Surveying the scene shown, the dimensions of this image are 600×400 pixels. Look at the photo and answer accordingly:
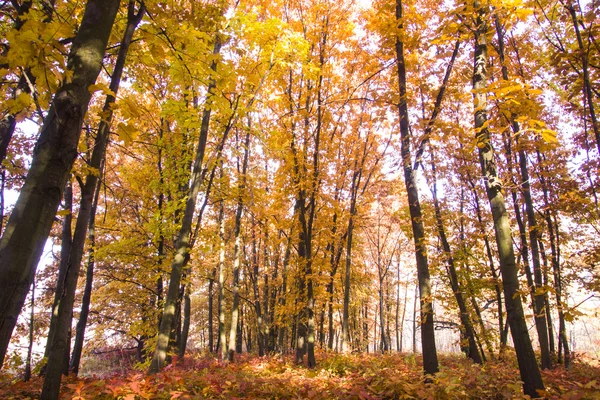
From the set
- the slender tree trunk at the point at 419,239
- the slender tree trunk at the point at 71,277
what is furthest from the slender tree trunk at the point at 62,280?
the slender tree trunk at the point at 419,239

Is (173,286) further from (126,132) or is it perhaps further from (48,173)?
(48,173)

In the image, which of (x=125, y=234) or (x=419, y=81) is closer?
(x=419, y=81)

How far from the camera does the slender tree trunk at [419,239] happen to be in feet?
20.3

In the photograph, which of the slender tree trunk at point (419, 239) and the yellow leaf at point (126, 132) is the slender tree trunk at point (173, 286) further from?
the slender tree trunk at point (419, 239)

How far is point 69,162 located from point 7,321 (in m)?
0.81

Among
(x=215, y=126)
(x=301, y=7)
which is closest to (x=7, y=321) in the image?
(x=215, y=126)

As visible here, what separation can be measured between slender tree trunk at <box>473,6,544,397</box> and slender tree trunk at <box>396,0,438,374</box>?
1.60 meters

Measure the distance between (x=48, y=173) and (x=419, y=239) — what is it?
5992 millimetres

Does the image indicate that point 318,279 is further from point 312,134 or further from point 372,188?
point 372,188

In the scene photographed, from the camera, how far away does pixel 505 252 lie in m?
4.56

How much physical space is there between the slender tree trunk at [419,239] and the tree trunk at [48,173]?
18.5ft

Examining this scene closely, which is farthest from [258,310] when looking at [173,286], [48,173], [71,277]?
[48,173]

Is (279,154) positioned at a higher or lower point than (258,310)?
higher

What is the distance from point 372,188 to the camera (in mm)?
17672
